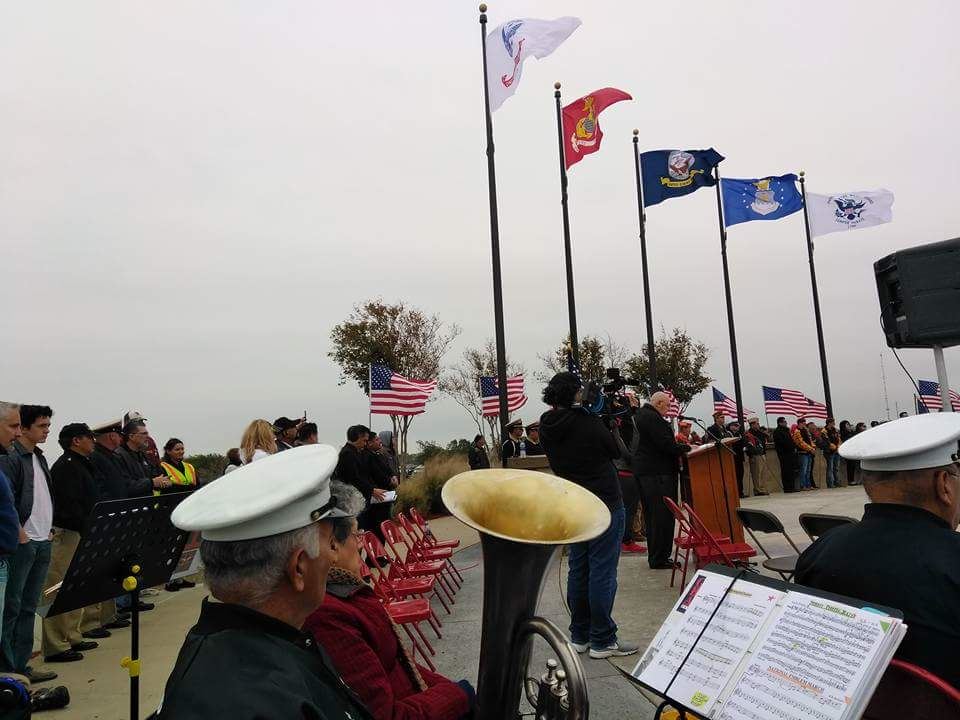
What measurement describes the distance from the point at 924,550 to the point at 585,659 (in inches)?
117

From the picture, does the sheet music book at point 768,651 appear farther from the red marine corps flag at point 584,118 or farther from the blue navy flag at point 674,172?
the blue navy flag at point 674,172

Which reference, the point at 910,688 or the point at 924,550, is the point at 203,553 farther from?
the point at 924,550

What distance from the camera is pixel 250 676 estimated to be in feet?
4.18

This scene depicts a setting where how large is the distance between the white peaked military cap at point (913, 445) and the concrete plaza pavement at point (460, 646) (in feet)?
4.01

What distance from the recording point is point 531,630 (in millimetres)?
2291

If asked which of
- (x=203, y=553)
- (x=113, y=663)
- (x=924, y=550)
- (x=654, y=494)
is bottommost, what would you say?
(x=113, y=663)

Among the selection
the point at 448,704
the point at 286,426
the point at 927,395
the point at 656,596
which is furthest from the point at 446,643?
the point at 927,395

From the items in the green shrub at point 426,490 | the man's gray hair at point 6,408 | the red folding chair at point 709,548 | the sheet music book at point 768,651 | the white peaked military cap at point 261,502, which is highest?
the man's gray hair at point 6,408

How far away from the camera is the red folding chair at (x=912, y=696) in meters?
1.75

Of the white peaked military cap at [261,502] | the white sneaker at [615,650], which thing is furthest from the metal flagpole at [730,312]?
the white peaked military cap at [261,502]

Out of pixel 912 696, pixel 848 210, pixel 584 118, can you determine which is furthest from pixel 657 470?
pixel 848 210

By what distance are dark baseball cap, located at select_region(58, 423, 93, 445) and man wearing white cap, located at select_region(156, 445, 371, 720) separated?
512 centimetres

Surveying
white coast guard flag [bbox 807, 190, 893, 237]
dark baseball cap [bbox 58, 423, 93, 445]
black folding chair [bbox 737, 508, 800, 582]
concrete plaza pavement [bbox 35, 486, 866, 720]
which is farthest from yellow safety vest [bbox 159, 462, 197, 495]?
white coast guard flag [bbox 807, 190, 893, 237]

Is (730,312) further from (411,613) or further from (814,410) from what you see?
(411,613)
